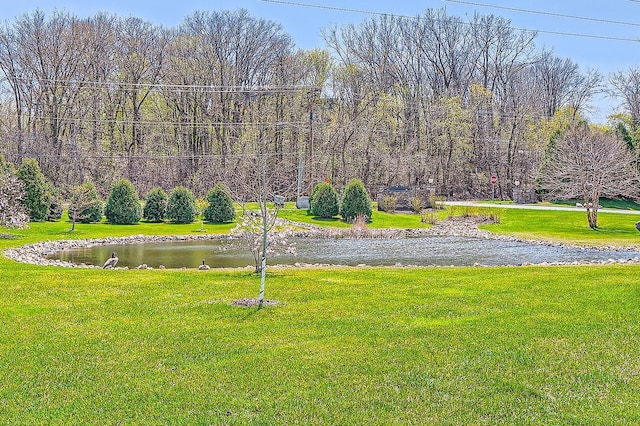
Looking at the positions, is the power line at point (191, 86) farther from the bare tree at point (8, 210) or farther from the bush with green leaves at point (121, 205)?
the bare tree at point (8, 210)

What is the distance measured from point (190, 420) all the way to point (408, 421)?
1.48 m

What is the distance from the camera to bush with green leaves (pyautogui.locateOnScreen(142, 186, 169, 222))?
24.1 meters

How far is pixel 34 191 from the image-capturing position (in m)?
20.8

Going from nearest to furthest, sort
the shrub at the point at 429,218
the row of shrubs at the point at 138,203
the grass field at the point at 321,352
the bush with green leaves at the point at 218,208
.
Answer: the grass field at the point at 321,352 < the row of shrubs at the point at 138,203 < the bush with green leaves at the point at 218,208 < the shrub at the point at 429,218

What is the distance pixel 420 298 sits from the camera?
8070 millimetres

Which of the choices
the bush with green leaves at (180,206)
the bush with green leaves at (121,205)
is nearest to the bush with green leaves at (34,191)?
the bush with green leaves at (121,205)

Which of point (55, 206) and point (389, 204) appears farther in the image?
point (389, 204)

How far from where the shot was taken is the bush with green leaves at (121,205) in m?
22.6

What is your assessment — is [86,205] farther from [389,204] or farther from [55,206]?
[389,204]

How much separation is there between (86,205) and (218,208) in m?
5.03

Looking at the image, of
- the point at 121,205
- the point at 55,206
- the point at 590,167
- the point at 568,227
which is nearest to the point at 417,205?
the point at 568,227

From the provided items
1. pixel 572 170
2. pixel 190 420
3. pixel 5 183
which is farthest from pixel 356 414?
pixel 572 170

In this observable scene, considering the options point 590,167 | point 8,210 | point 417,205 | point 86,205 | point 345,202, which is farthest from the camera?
point 417,205

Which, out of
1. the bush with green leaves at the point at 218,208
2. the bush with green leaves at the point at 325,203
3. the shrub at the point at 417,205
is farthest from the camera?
the shrub at the point at 417,205
